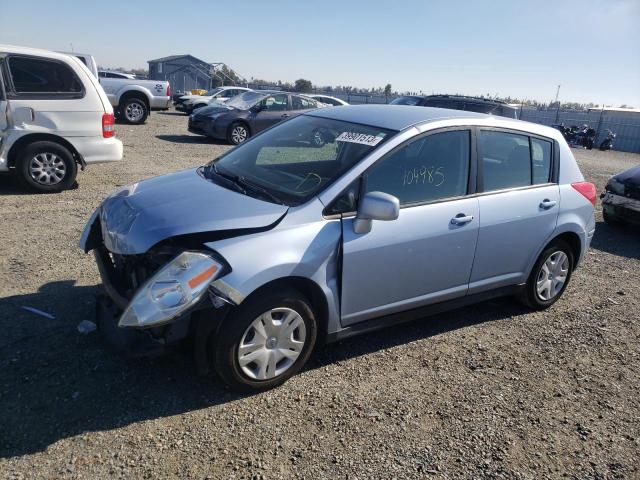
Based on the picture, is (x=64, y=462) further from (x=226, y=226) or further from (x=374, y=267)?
(x=374, y=267)

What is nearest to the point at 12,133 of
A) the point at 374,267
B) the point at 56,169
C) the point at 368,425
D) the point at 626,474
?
the point at 56,169

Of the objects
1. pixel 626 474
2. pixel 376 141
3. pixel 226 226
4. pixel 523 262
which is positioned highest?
pixel 376 141

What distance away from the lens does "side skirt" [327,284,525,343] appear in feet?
11.7

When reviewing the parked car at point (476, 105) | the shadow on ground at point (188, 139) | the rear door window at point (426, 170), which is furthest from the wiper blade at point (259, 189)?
the shadow on ground at point (188, 139)

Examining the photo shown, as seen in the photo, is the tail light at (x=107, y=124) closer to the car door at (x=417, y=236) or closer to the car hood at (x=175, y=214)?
the car hood at (x=175, y=214)

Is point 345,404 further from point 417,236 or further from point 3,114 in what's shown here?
point 3,114

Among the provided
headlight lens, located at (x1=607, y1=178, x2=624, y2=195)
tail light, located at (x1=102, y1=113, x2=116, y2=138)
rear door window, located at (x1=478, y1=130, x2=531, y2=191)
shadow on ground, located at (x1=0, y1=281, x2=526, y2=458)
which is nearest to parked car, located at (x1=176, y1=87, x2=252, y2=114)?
tail light, located at (x1=102, y1=113, x2=116, y2=138)

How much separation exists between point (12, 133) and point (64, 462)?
5821 millimetres

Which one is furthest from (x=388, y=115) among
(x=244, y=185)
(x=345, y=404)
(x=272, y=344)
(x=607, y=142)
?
(x=607, y=142)

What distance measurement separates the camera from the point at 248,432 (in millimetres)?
2955

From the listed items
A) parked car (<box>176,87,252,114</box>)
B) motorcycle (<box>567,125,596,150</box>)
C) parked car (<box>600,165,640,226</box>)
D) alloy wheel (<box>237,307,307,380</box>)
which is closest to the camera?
alloy wheel (<box>237,307,307,380</box>)

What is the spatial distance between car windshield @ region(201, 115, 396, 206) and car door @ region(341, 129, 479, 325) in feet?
0.86

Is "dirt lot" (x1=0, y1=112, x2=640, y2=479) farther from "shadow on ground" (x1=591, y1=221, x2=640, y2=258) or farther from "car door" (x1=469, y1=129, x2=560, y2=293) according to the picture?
"shadow on ground" (x1=591, y1=221, x2=640, y2=258)

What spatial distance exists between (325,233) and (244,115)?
478 inches
